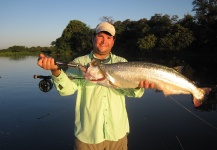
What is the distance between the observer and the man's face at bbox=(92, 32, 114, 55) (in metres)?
3.85

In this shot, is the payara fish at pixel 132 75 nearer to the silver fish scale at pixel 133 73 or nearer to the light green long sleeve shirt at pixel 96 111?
the silver fish scale at pixel 133 73

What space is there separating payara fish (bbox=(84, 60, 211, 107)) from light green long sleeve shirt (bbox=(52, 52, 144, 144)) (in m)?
0.14

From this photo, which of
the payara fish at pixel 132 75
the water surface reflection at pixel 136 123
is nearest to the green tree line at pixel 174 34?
the water surface reflection at pixel 136 123

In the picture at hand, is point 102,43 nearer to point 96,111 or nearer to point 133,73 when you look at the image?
point 133,73

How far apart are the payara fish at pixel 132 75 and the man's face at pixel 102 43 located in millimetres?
232

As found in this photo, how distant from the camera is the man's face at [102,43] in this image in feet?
12.6

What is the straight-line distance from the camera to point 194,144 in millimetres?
8375

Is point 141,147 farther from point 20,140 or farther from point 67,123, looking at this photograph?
point 20,140

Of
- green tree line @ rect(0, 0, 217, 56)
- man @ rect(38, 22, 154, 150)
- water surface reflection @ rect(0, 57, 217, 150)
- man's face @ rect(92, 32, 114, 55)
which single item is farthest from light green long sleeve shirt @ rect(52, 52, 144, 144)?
green tree line @ rect(0, 0, 217, 56)

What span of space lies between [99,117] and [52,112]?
9.23 m

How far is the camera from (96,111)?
3629mm

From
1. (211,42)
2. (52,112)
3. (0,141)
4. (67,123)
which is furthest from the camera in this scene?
(211,42)

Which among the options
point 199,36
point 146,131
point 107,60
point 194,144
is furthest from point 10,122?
point 199,36

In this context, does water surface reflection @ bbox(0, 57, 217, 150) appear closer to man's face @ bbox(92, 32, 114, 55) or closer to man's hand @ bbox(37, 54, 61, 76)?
man's face @ bbox(92, 32, 114, 55)
